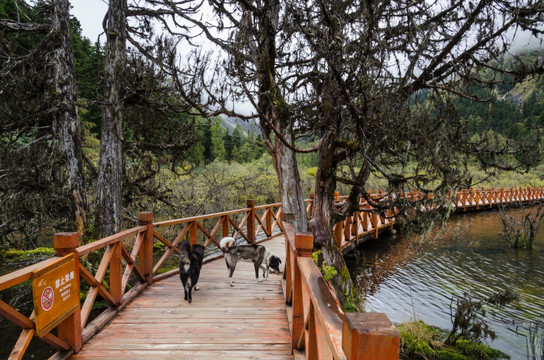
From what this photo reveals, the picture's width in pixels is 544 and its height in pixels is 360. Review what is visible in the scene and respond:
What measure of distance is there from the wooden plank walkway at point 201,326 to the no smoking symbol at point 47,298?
807 millimetres

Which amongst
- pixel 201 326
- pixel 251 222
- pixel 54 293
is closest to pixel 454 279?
pixel 251 222

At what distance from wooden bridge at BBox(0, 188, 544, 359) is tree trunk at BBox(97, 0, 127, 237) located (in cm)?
226

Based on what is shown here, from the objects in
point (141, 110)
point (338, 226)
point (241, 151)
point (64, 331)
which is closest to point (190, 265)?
point (64, 331)

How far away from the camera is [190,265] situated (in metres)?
4.32

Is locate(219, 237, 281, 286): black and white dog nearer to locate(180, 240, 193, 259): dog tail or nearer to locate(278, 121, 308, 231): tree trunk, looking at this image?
locate(180, 240, 193, 259): dog tail

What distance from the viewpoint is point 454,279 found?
10.1 metres

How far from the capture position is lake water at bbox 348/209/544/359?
7.26 metres

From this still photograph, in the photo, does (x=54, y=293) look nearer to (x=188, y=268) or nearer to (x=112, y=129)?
(x=188, y=268)

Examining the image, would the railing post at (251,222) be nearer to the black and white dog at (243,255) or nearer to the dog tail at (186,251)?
the black and white dog at (243,255)

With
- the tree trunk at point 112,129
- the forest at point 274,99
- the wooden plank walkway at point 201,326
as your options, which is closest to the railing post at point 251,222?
the forest at point 274,99

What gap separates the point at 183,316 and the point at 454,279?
9.56 meters

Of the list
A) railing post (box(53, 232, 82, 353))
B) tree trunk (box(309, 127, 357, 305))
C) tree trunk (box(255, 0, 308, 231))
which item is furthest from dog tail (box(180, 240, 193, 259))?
tree trunk (box(309, 127, 357, 305))

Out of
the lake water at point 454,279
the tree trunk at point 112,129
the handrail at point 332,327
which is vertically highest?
the tree trunk at point 112,129

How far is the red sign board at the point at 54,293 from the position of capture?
2.37 meters
